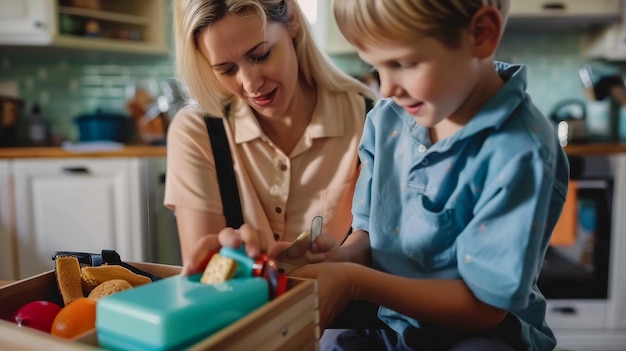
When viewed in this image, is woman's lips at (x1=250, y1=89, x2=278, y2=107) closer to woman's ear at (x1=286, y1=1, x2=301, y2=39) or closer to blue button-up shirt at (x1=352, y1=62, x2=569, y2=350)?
woman's ear at (x1=286, y1=1, x2=301, y2=39)

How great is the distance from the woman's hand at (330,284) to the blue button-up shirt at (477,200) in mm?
132

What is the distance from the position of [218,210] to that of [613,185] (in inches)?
70.8

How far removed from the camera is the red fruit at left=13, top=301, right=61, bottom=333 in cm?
54

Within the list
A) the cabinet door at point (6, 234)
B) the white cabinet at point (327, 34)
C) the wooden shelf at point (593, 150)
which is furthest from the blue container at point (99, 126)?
the wooden shelf at point (593, 150)

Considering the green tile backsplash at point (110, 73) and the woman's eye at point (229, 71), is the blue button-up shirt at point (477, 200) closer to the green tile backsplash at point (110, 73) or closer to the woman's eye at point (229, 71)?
the woman's eye at point (229, 71)

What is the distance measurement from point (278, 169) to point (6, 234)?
5.44ft

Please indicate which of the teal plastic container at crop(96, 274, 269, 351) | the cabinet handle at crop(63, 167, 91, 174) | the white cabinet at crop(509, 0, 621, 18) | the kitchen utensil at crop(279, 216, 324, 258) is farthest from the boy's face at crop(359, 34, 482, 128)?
the white cabinet at crop(509, 0, 621, 18)

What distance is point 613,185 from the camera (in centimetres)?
220

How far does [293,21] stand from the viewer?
1.01 meters

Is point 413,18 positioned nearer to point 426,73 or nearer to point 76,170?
point 426,73

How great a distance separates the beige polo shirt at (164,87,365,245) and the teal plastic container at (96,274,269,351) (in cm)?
58

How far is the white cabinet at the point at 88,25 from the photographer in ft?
7.46

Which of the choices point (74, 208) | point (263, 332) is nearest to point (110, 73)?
point (74, 208)

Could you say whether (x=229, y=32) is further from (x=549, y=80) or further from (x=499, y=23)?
(x=549, y=80)
